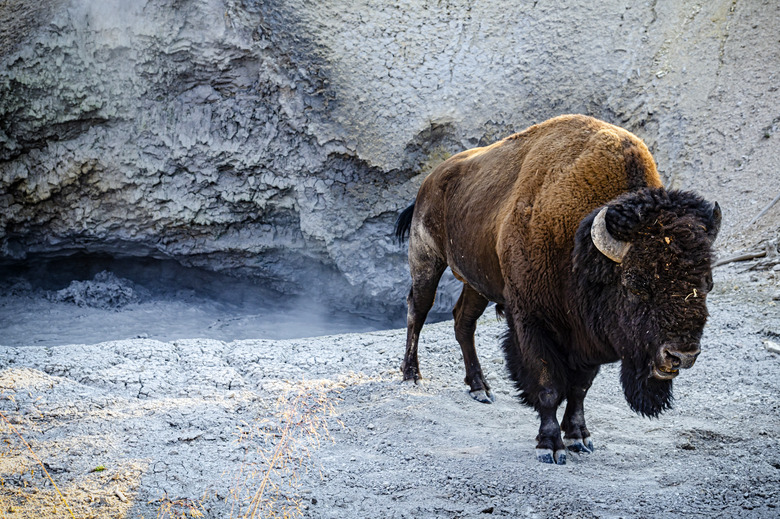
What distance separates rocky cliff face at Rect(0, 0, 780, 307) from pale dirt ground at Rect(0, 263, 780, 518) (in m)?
3.67

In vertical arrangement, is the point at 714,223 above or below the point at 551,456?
above

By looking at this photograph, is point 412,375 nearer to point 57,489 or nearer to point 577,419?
point 577,419

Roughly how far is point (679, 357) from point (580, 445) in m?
1.04

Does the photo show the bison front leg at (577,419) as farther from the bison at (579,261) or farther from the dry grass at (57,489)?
the dry grass at (57,489)

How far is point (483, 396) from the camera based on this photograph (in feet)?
14.8

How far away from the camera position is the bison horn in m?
2.83

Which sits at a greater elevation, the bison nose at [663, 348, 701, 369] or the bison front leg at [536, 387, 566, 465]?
the bison nose at [663, 348, 701, 369]

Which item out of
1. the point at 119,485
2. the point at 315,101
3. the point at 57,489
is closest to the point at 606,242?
the point at 119,485

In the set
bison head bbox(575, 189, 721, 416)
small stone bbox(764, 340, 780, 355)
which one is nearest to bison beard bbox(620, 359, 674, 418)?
bison head bbox(575, 189, 721, 416)

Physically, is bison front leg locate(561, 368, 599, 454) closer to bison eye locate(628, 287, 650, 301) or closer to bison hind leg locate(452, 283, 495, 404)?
bison eye locate(628, 287, 650, 301)

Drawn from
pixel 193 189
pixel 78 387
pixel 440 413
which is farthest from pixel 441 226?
pixel 193 189

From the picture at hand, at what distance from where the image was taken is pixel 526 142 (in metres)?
4.10

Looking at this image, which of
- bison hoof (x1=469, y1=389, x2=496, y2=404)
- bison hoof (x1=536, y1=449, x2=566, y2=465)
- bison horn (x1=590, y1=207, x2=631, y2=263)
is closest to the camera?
bison horn (x1=590, y1=207, x2=631, y2=263)

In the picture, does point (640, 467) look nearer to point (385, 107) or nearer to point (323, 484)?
point (323, 484)
